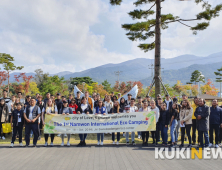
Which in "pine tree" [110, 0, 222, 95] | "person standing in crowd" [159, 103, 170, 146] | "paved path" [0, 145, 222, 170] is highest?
"pine tree" [110, 0, 222, 95]

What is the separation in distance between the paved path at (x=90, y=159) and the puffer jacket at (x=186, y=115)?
1.72 metres

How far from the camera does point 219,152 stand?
6.49 meters

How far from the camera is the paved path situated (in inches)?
200

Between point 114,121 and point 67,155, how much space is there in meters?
2.35

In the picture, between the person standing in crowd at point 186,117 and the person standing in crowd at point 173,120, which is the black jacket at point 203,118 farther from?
the person standing in crowd at point 173,120

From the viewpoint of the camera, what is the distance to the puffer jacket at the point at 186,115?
7.19m

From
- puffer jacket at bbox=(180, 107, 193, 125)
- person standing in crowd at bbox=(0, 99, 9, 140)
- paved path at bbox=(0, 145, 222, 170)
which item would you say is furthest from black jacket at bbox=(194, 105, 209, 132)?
person standing in crowd at bbox=(0, 99, 9, 140)

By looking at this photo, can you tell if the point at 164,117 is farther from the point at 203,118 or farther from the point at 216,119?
the point at 216,119

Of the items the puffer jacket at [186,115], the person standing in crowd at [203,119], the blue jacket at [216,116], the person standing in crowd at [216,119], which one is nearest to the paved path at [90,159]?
the person standing in crowd at [203,119]

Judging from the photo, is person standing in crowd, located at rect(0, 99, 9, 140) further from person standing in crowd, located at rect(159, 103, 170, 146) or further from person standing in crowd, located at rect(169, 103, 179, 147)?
person standing in crowd, located at rect(169, 103, 179, 147)

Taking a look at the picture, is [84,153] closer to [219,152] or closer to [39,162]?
[39,162]

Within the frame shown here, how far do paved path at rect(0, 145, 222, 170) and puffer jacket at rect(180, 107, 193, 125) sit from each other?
67.6 inches

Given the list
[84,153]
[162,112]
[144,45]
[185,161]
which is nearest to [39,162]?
[84,153]

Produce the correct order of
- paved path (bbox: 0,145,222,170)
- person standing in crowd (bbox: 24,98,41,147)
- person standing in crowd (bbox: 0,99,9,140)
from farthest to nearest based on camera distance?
person standing in crowd (bbox: 0,99,9,140), person standing in crowd (bbox: 24,98,41,147), paved path (bbox: 0,145,222,170)
